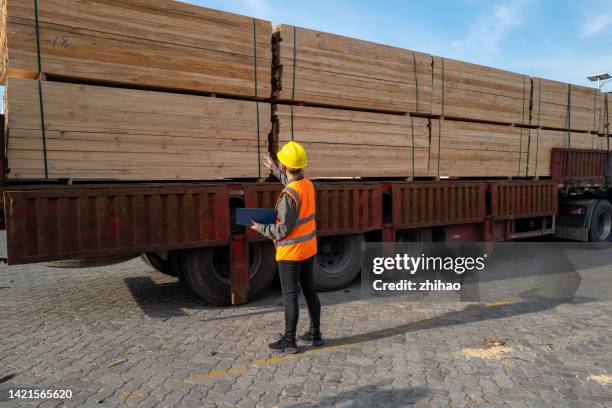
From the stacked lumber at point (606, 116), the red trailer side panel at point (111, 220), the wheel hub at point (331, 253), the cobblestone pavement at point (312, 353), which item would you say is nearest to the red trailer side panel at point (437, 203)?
the wheel hub at point (331, 253)

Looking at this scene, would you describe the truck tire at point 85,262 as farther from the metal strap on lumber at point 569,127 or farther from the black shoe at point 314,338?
the metal strap on lumber at point 569,127

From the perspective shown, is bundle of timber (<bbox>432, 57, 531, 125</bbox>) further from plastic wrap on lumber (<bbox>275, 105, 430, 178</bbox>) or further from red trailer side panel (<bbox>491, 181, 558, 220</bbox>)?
red trailer side panel (<bbox>491, 181, 558, 220</bbox>)

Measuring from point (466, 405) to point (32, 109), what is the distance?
4.34 metres

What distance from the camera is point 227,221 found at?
16.7ft

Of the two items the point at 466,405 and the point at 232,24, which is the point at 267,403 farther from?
the point at 232,24

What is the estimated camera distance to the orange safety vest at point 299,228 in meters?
3.68

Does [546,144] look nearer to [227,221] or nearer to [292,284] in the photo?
[227,221]

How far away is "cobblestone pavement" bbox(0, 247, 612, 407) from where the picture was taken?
10.0ft

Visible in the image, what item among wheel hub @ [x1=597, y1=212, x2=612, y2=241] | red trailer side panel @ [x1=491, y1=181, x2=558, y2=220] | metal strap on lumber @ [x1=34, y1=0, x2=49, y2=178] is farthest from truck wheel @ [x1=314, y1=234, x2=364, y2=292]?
wheel hub @ [x1=597, y1=212, x2=612, y2=241]

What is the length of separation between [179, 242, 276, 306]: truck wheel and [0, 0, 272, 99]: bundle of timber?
6.15 feet

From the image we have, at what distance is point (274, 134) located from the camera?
5531 millimetres

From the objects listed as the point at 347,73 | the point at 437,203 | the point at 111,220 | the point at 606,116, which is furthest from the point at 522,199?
the point at 111,220

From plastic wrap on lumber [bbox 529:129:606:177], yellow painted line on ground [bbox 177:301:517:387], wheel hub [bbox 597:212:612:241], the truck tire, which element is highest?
plastic wrap on lumber [bbox 529:129:606:177]

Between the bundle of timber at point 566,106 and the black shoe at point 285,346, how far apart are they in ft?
22.4
